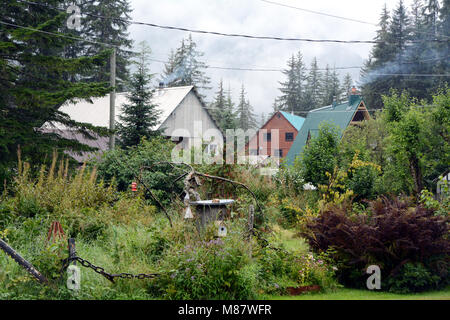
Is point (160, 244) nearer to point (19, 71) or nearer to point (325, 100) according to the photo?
point (19, 71)

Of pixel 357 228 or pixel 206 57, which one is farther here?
pixel 206 57

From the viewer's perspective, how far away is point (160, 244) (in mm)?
7160

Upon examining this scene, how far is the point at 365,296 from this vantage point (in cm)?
662

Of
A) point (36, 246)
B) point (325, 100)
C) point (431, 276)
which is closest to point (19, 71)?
point (36, 246)

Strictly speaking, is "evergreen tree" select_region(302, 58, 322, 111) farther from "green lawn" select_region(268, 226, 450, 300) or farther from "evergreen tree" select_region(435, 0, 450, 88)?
"green lawn" select_region(268, 226, 450, 300)

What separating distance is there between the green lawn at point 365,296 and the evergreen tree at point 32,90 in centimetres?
801

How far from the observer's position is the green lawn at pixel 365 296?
6453 mm

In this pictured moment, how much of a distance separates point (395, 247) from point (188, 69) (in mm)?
43417

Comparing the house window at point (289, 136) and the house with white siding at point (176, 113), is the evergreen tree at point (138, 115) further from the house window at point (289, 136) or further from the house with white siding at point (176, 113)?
the house window at point (289, 136)

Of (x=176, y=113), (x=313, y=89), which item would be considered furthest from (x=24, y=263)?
(x=313, y=89)

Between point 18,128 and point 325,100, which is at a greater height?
point 325,100

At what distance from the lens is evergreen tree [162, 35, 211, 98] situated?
1863 inches

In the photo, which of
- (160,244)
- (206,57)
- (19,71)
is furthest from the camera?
(206,57)
